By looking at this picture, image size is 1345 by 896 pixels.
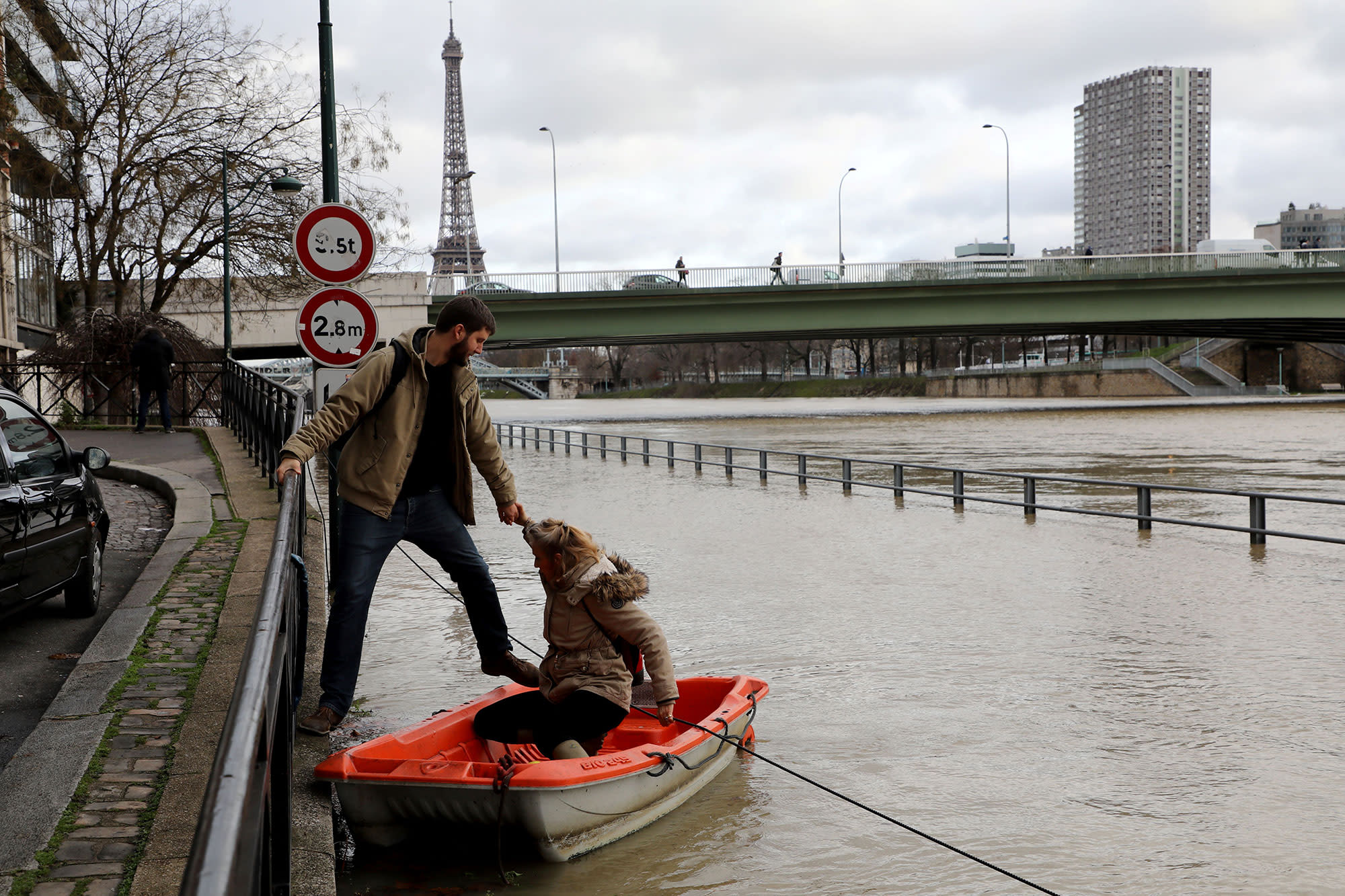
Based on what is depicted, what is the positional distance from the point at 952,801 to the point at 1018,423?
4756cm

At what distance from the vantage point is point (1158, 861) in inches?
192

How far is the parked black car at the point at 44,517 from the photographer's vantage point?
6816 mm

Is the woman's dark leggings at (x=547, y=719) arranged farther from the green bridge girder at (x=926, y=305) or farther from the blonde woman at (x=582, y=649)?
the green bridge girder at (x=926, y=305)

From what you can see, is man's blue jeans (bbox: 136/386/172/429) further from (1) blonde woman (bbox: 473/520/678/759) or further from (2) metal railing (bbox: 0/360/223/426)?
(1) blonde woman (bbox: 473/520/678/759)

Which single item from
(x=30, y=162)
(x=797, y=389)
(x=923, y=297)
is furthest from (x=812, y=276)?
(x=797, y=389)

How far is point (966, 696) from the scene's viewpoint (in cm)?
737

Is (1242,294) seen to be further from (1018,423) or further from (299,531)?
(299,531)

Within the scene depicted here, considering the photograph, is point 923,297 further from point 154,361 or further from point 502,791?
point 502,791

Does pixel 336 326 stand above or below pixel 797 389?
above

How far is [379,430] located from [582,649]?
1273 millimetres

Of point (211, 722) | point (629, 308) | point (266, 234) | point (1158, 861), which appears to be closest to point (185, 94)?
point (266, 234)

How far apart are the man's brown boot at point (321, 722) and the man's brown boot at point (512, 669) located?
2.41 ft

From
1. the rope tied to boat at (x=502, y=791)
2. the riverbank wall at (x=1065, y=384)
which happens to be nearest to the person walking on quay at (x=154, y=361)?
the rope tied to boat at (x=502, y=791)

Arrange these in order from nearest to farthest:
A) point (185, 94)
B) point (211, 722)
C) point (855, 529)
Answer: point (211, 722) < point (855, 529) < point (185, 94)
